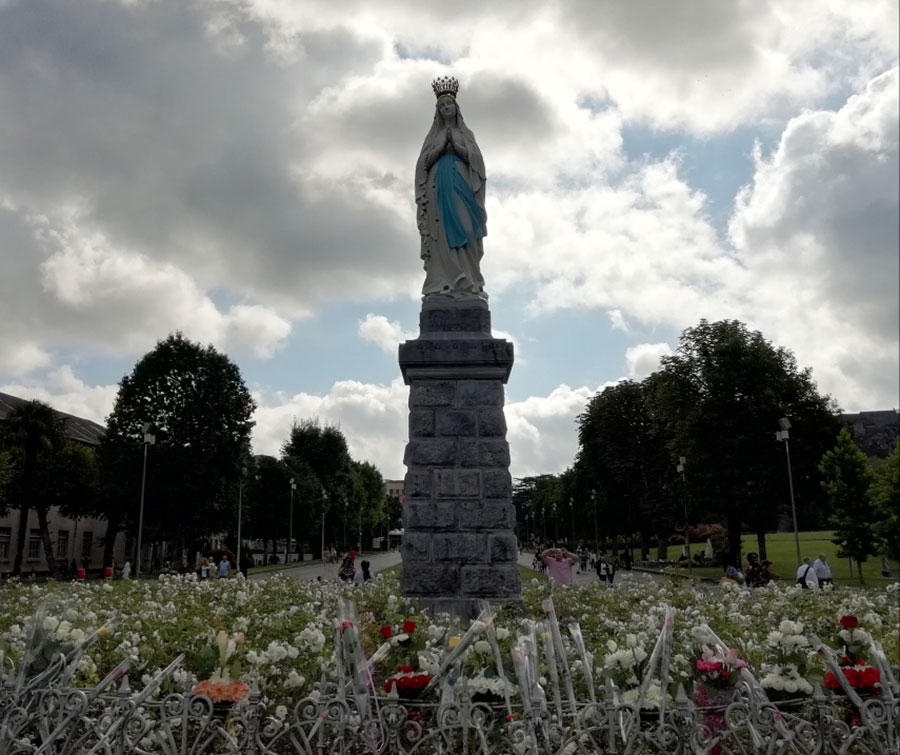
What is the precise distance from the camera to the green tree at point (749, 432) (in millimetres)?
41062

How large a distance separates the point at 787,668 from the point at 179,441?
142ft

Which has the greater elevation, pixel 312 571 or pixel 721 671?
pixel 721 671

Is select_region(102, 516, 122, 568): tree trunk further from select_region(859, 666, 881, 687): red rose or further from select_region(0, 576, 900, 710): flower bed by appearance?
select_region(859, 666, 881, 687): red rose

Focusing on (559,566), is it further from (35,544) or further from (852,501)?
(35,544)

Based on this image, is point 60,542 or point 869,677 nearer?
point 869,677

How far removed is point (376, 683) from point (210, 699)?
181 cm

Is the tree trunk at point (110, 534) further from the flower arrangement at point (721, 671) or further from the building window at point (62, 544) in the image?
the flower arrangement at point (721, 671)

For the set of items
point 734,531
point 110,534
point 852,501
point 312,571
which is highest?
point 852,501

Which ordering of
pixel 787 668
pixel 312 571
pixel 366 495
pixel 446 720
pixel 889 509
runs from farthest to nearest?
1. pixel 366 495
2. pixel 312 571
3. pixel 889 509
4. pixel 787 668
5. pixel 446 720

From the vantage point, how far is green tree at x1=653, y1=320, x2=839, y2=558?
4106 centimetres

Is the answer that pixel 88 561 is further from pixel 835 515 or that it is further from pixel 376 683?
pixel 376 683

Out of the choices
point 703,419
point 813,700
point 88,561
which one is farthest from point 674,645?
point 88,561

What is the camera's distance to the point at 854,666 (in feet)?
17.9

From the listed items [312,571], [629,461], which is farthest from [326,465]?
[629,461]
